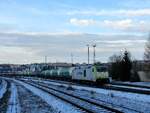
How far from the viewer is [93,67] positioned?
5944 centimetres

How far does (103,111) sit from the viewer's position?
19406 mm

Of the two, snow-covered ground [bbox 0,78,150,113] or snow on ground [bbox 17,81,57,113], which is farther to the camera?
snow-covered ground [bbox 0,78,150,113]

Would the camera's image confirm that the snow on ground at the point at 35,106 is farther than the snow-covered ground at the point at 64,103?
No

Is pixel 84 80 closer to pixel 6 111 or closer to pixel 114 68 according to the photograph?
pixel 114 68

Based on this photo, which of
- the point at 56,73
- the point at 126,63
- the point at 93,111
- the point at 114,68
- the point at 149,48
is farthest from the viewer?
the point at 56,73

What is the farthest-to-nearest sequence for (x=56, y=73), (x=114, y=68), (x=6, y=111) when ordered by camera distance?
(x=56, y=73) < (x=114, y=68) < (x=6, y=111)

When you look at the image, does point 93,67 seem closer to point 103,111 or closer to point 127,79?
point 127,79

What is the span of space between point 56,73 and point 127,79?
42.1 meters

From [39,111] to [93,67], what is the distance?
39217mm

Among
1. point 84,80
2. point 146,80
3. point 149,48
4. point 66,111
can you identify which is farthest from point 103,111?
point 149,48

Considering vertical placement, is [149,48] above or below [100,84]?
above

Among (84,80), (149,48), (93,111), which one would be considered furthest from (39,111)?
(149,48)

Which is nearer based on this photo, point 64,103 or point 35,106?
point 35,106

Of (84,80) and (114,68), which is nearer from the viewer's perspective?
(84,80)
